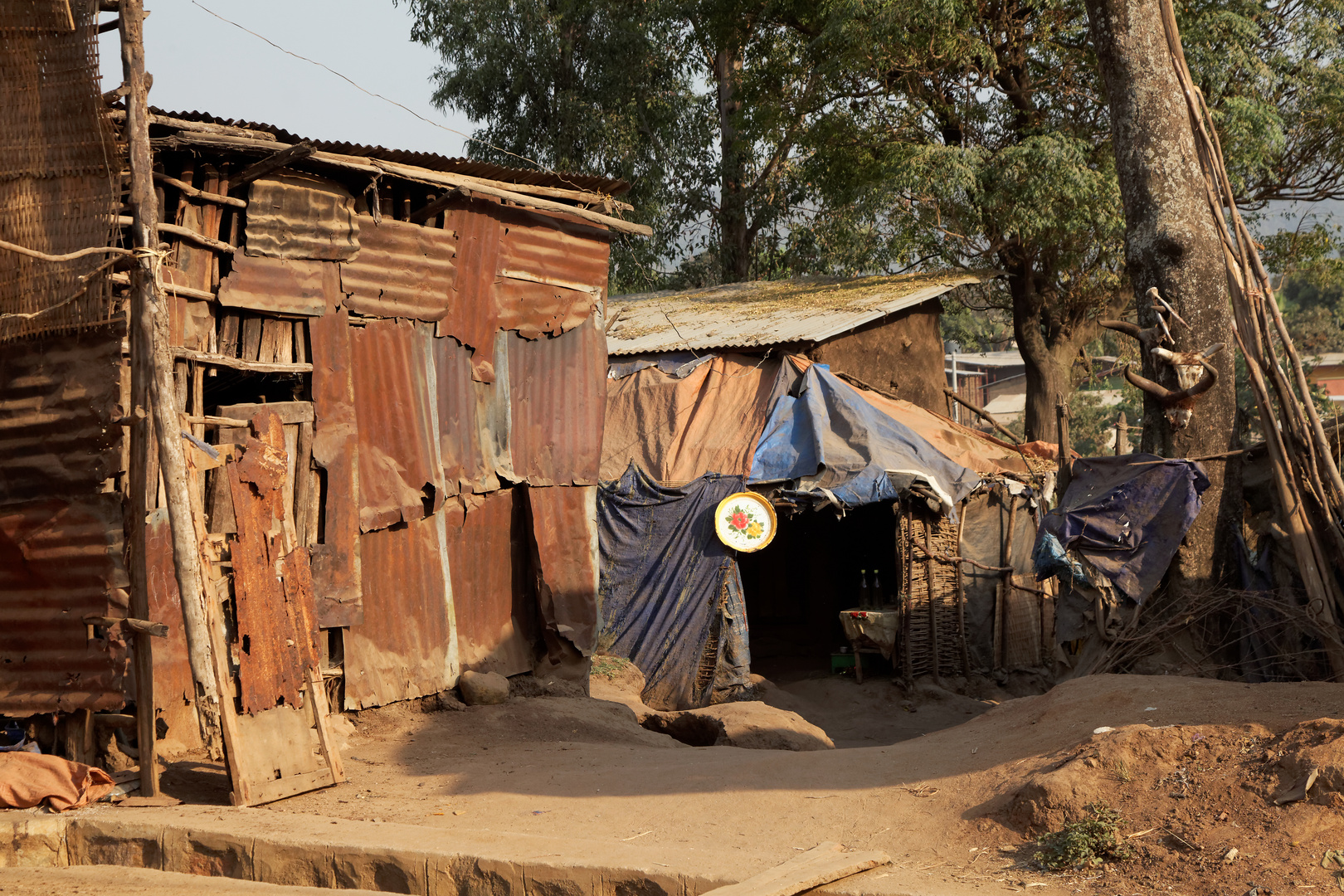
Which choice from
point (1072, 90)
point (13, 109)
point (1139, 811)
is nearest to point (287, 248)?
point (13, 109)

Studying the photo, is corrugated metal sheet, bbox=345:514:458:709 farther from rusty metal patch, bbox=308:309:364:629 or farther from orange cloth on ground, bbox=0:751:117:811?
orange cloth on ground, bbox=0:751:117:811

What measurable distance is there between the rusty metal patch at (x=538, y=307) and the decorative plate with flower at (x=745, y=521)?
11.0 ft

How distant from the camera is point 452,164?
8578mm

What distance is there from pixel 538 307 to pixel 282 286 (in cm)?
250

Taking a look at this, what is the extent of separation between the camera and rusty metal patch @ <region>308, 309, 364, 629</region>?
25.1 ft

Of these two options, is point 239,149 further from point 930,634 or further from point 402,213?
point 930,634

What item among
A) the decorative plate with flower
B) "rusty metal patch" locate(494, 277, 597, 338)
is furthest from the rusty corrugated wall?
the decorative plate with flower

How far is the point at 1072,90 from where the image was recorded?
16.1 m

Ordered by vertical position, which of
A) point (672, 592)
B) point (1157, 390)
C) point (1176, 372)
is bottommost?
point (672, 592)

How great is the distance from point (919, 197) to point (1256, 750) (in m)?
11.6

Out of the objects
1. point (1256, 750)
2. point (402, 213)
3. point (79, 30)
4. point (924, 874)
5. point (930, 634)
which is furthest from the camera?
point (930, 634)

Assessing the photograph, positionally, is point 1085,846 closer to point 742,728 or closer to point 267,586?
point 267,586

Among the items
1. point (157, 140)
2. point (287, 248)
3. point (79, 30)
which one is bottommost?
point (287, 248)

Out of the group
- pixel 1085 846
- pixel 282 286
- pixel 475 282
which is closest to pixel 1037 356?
pixel 475 282
